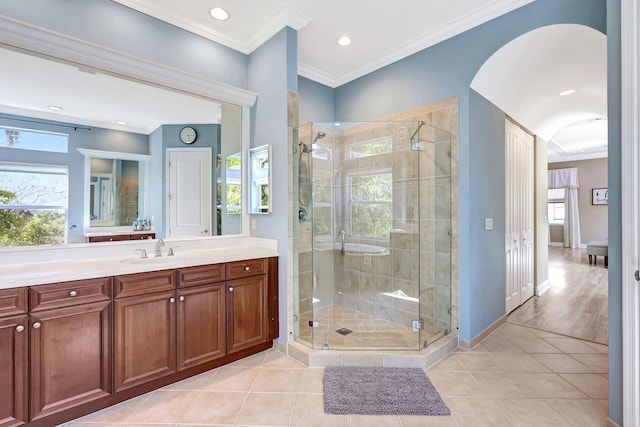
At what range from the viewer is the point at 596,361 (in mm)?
2482

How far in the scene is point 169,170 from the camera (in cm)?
267

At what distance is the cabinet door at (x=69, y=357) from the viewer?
1636 mm

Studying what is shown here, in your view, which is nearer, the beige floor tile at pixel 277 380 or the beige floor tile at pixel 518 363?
the beige floor tile at pixel 277 380

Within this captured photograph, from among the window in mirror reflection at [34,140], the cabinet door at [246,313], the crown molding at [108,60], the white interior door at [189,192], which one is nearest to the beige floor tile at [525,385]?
the cabinet door at [246,313]

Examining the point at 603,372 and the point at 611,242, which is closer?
the point at 611,242

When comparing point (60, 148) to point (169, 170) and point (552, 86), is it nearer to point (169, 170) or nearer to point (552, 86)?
point (169, 170)

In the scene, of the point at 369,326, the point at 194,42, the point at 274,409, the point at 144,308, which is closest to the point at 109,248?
the point at 144,308

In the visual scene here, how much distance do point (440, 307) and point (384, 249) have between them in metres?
0.82

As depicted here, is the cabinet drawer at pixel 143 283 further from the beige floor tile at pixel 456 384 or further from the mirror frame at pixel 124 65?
the beige floor tile at pixel 456 384

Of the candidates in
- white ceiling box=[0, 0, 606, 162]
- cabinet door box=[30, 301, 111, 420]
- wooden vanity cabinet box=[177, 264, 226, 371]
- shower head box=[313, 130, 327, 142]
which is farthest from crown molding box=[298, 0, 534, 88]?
cabinet door box=[30, 301, 111, 420]

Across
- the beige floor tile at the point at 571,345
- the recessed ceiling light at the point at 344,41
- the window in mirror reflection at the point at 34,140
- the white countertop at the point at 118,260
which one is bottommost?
the beige floor tile at the point at 571,345

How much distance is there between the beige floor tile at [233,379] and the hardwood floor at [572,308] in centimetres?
294

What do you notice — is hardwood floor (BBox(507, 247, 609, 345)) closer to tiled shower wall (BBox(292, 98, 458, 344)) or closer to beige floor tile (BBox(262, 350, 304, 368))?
tiled shower wall (BBox(292, 98, 458, 344))

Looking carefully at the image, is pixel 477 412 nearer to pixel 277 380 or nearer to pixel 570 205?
pixel 277 380
